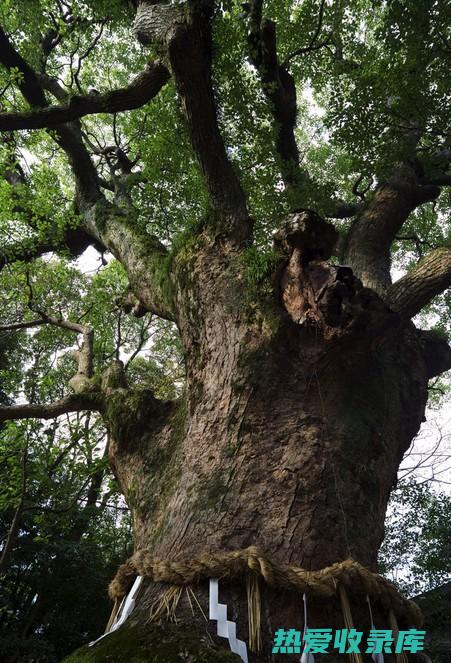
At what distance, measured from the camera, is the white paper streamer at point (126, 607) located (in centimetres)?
175

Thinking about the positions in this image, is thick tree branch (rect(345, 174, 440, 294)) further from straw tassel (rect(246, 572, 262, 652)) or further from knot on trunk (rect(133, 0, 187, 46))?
straw tassel (rect(246, 572, 262, 652))

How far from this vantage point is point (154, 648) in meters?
1.46

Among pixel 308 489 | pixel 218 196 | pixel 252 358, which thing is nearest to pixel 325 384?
pixel 252 358

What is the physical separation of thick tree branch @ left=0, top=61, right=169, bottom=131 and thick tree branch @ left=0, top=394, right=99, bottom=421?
2.28m

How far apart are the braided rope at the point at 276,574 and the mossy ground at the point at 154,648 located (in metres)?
0.20

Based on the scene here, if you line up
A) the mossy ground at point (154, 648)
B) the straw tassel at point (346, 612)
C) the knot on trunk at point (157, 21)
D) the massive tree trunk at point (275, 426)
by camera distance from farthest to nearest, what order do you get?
the knot on trunk at point (157, 21) → the massive tree trunk at point (275, 426) → the straw tassel at point (346, 612) → the mossy ground at point (154, 648)

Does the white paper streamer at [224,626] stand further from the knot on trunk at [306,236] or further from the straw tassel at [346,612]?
the knot on trunk at [306,236]

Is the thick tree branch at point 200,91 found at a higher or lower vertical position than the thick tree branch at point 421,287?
higher

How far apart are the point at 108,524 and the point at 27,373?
3.21 meters

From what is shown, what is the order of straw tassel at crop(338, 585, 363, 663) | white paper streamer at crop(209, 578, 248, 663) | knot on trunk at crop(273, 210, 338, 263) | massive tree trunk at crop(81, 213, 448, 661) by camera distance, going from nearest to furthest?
white paper streamer at crop(209, 578, 248, 663), straw tassel at crop(338, 585, 363, 663), massive tree trunk at crop(81, 213, 448, 661), knot on trunk at crop(273, 210, 338, 263)

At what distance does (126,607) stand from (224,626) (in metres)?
0.45

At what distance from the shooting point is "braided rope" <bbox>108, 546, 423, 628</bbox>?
1.70 m

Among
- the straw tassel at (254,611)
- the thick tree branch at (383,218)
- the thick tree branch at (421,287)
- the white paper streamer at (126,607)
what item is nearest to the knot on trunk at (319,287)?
the thick tree branch at (421,287)

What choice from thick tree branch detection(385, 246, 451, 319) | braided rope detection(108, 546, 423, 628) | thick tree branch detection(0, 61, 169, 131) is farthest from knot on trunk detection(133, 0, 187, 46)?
braided rope detection(108, 546, 423, 628)
